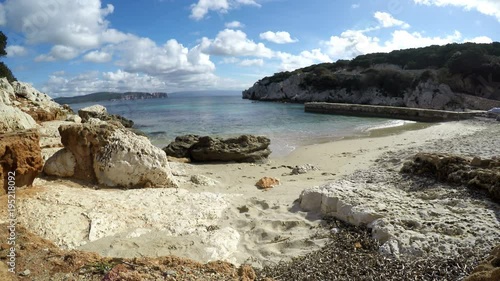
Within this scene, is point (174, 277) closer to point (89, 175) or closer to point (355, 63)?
point (89, 175)

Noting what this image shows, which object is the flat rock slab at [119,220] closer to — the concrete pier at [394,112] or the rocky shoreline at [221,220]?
the rocky shoreline at [221,220]

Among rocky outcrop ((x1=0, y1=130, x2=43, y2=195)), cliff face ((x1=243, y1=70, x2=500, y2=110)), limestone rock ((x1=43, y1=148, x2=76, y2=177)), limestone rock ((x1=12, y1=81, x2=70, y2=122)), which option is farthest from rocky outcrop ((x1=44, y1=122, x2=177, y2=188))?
cliff face ((x1=243, y1=70, x2=500, y2=110))

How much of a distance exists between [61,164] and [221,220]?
3.69m

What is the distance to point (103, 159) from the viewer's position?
6.94 meters

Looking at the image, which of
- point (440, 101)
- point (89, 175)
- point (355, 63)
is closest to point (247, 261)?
point (89, 175)

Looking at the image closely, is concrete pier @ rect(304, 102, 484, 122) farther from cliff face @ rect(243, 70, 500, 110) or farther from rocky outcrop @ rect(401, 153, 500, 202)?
rocky outcrop @ rect(401, 153, 500, 202)

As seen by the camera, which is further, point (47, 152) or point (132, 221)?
point (47, 152)

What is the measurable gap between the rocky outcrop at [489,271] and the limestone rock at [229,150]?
9.70m

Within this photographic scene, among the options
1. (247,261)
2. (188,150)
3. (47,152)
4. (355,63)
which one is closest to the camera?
(247,261)

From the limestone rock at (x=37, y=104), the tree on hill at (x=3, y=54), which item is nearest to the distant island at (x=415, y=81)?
the limestone rock at (x=37, y=104)

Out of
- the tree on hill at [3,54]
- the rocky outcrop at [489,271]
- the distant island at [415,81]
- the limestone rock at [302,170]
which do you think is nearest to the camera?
the rocky outcrop at [489,271]

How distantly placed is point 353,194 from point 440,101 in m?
43.8

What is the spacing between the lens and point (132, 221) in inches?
208

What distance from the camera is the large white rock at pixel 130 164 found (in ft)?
22.7
